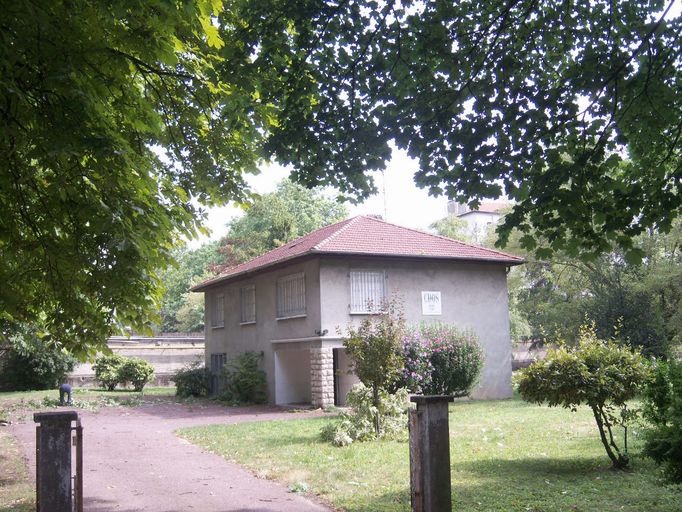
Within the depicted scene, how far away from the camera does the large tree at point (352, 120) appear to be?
636 cm

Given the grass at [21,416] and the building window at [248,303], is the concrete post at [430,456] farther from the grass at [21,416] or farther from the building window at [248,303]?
the building window at [248,303]

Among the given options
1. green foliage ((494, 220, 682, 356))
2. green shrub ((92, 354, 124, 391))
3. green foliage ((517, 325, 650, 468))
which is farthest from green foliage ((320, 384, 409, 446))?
green shrub ((92, 354, 124, 391))

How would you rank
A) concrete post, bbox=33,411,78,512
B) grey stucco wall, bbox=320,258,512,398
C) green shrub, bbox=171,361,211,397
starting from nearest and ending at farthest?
concrete post, bbox=33,411,78,512, grey stucco wall, bbox=320,258,512,398, green shrub, bbox=171,361,211,397

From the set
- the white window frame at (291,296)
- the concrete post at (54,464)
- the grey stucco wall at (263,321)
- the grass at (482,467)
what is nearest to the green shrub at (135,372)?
the grey stucco wall at (263,321)

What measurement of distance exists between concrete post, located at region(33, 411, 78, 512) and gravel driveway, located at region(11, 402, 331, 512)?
2.49m

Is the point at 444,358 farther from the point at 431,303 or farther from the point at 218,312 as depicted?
the point at 218,312

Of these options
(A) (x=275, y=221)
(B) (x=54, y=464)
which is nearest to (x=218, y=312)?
(A) (x=275, y=221)

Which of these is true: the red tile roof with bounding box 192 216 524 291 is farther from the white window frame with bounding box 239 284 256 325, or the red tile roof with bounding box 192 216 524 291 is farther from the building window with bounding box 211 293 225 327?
the building window with bounding box 211 293 225 327

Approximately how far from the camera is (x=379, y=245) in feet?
73.8

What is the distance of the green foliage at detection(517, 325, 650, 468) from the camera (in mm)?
9914

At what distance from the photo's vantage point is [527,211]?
7605 mm

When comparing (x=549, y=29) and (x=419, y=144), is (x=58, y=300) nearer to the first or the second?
(x=419, y=144)

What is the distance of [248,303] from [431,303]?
744 centimetres

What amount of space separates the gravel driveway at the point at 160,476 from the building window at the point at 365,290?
17.0 ft
